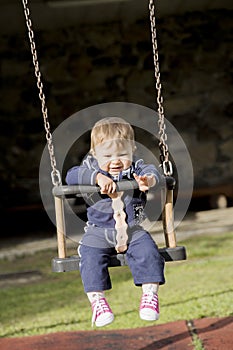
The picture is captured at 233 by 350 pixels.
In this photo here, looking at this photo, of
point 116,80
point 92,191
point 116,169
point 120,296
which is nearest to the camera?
point 92,191

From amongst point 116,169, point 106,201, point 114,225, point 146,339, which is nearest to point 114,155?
point 116,169

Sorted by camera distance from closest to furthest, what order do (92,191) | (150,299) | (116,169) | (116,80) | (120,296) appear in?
(92,191) → (150,299) → (116,169) → (120,296) → (116,80)

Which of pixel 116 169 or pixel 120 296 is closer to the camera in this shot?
pixel 116 169

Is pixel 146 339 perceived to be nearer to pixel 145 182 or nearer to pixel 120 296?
pixel 120 296

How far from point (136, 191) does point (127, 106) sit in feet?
18.7

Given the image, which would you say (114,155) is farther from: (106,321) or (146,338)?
(146,338)

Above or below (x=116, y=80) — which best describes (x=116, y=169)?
below

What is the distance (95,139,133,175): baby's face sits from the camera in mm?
2957

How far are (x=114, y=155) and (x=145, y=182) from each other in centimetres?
21

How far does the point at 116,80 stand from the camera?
8539 millimetres

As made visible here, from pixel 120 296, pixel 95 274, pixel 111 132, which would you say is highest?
pixel 120 296

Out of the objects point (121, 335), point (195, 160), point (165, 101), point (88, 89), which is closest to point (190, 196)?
point (195, 160)

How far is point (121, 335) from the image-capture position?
428cm

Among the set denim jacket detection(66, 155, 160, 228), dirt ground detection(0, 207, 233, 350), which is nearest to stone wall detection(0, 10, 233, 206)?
dirt ground detection(0, 207, 233, 350)
